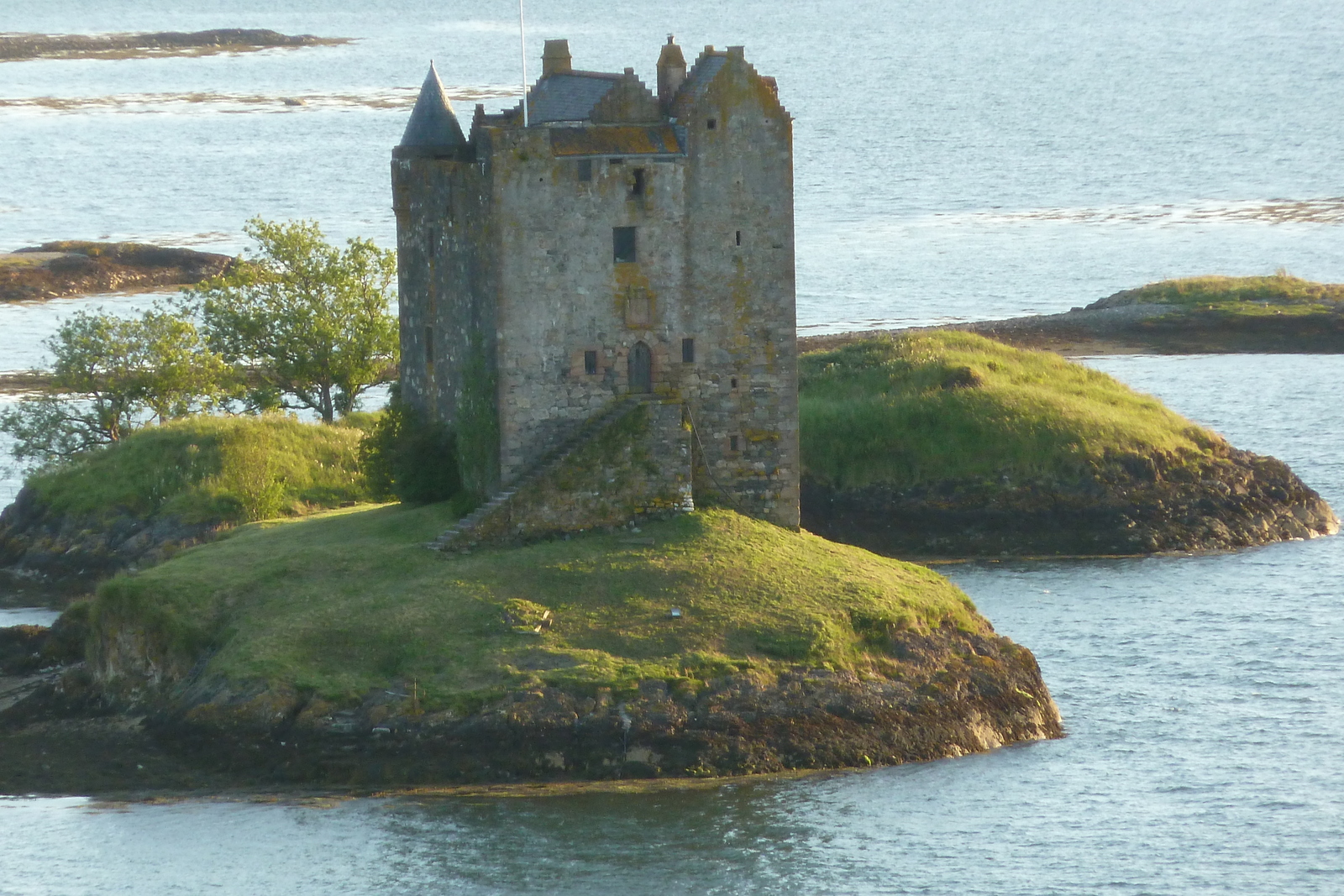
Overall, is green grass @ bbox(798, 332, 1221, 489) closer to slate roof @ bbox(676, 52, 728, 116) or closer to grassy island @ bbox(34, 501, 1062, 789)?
grassy island @ bbox(34, 501, 1062, 789)

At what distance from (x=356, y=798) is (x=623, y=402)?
42.2ft

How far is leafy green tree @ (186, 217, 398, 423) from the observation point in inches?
3063

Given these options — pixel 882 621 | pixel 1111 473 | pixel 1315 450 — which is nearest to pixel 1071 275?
pixel 1315 450

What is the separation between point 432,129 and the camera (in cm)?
5972

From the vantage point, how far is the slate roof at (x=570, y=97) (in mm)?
55000

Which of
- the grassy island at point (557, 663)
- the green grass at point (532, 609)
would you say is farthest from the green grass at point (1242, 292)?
the grassy island at point (557, 663)

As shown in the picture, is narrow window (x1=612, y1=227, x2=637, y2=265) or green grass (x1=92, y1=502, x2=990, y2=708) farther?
narrow window (x1=612, y1=227, x2=637, y2=265)

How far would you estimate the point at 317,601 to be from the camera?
166 feet

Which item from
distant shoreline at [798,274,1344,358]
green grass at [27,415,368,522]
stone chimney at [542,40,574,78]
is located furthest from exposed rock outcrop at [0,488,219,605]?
distant shoreline at [798,274,1344,358]

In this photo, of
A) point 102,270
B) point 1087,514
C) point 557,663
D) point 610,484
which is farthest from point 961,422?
point 102,270

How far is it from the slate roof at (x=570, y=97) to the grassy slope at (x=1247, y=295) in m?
55.8

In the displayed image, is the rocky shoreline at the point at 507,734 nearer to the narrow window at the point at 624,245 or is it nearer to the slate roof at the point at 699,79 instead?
the narrow window at the point at 624,245

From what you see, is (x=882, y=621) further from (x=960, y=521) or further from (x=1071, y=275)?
(x=1071, y=275)

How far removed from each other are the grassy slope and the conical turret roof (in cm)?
5477
